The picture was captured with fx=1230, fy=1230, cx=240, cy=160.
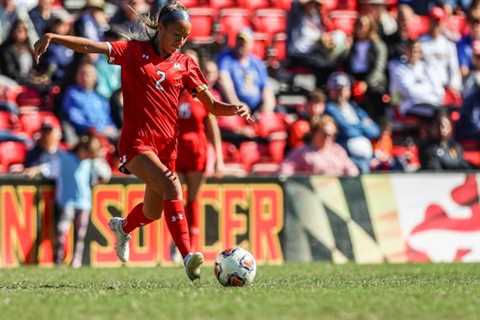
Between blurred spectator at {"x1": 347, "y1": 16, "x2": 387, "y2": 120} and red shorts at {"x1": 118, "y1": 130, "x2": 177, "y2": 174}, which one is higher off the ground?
blurred spectator at {"x1": 347, "y1": 16, "x2": 387, "y2": 120}

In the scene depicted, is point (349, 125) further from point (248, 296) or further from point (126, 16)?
point (248, 296)

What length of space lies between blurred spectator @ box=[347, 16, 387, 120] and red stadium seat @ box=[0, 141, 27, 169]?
5.75 metres

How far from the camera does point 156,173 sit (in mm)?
10711

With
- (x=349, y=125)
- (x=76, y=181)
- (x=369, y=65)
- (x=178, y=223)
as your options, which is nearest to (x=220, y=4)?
(x=369, y=65)

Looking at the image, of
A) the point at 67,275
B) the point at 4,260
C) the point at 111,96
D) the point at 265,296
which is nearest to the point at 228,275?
the point at 265,296

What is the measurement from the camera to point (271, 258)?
17.3 m

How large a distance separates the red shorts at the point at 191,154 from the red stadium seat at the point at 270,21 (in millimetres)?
5836

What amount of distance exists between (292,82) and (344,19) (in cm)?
210

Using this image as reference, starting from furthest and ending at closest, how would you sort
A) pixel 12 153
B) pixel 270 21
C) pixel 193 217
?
pixel 270 21 → pixel 12 153 → pixel 193 217

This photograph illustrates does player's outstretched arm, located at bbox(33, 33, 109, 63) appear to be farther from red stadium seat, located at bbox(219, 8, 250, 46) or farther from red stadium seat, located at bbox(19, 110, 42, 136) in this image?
red stadium seat, located at bbox(219, 8, 250, 46)

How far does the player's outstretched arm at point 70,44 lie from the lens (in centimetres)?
1027

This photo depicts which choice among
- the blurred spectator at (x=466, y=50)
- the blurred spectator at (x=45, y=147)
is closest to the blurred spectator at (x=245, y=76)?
the blurred spectator at (x=45, y=147)

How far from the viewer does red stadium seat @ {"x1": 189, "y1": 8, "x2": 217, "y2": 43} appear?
20500mm

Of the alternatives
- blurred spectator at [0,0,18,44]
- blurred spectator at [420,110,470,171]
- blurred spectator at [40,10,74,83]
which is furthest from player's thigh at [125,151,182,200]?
blurred spectator at [420,110,470,171]
